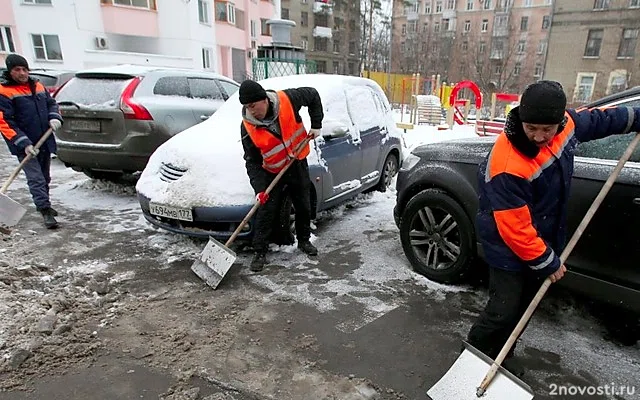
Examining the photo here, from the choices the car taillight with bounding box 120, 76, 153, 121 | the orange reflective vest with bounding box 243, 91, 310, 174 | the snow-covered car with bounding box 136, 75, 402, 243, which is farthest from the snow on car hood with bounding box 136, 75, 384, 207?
the car taillight with bounding box 120, 76, 153, 121

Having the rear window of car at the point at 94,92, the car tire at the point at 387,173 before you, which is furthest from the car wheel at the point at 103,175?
the car tire at the point at 387,173

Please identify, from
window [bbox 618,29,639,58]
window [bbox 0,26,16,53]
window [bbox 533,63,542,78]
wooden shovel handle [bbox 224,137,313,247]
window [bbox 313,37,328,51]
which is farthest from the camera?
window [bbox 313,37,328,51]

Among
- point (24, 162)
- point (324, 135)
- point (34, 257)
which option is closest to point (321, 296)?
point (324, 135)

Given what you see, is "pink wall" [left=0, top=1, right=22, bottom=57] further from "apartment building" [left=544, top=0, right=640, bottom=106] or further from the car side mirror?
"apartment building" [left=544, top=0, right=640, bottom=106]

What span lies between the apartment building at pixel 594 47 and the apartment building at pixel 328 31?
95.2ft

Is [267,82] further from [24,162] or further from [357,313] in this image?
[357,313]

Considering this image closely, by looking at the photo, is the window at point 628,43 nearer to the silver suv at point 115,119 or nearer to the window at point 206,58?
the window at point 206,58

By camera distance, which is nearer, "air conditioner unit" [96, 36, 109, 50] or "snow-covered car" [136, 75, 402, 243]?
"snow-covered car" [136, 75, 402, 243]

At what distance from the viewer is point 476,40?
37688mm

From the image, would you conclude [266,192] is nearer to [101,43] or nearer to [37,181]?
[37,181]

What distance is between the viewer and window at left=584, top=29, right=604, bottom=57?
1169 inches

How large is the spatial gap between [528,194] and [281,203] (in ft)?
7.94

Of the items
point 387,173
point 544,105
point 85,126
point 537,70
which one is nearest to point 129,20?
point 85,126

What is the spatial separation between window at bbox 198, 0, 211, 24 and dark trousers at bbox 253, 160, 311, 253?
27.0 meters
